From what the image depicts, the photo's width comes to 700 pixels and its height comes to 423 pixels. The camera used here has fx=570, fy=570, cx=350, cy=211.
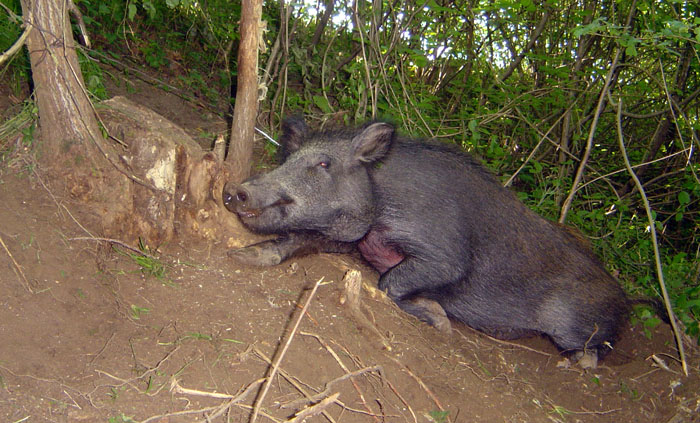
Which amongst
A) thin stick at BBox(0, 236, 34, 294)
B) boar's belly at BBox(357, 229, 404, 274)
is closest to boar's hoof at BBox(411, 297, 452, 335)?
boar's belly at BBox(357, 229, 404, 274)

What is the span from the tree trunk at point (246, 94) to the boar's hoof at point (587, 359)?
3.26m

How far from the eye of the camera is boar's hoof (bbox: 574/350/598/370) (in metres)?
4.90

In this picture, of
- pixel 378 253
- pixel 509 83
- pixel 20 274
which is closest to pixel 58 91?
pixel 20 274

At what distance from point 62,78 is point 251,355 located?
198 centimetres

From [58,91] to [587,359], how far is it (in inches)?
179

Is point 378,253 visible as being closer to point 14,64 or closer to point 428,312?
point 428,312

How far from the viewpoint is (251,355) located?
3.08 metres

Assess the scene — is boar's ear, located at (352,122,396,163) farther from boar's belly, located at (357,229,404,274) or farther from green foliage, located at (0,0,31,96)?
green foliage, located at (0,0,31,96)

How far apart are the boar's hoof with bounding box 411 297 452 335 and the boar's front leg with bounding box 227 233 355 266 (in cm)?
75

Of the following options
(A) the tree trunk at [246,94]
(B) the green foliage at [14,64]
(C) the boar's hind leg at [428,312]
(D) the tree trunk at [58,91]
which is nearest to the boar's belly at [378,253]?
(C) the boar's hind leg at [428,312]

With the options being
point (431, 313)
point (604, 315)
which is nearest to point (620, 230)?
point (604, 315)

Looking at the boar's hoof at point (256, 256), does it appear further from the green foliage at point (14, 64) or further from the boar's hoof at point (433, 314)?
the green foliage at point (14, 64)

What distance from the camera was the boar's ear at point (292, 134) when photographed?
16.1ft

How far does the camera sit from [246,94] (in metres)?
3.96
